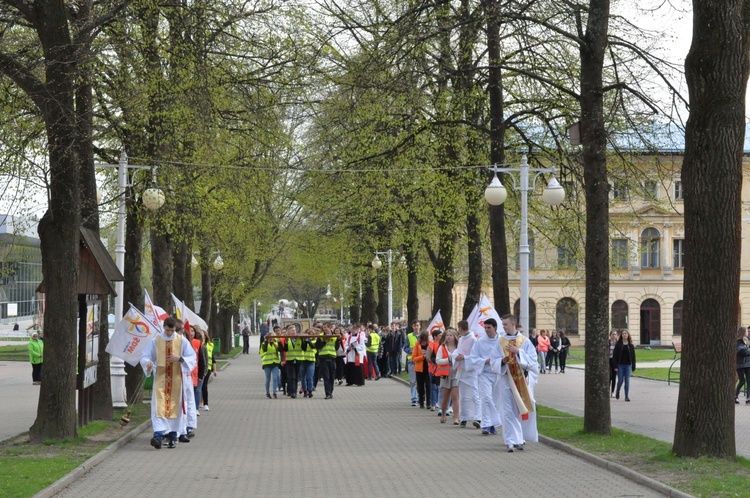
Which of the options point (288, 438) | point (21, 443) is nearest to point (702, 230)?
point (288, 438)

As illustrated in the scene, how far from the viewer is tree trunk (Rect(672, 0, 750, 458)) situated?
13.0 metres

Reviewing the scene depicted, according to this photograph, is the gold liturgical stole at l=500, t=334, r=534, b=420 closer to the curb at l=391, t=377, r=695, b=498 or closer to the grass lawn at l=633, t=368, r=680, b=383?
the curb at l=391, t=377, r=695, b=498

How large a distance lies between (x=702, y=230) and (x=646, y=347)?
6395 cm

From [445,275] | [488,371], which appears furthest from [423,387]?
[445,275]

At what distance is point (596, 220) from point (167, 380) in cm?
666

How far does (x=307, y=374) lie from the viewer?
2847cm

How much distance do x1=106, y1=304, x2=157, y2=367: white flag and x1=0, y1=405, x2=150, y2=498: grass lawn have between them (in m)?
1.22

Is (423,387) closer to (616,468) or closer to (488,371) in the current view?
(488,371)

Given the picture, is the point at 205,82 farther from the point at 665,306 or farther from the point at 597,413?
the point at 665,306

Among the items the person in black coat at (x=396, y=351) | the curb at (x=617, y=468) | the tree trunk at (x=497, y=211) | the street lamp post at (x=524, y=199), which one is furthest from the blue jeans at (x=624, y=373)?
the person in black coat at (x=396, y=351)

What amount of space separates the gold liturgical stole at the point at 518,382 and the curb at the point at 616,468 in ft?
2.14

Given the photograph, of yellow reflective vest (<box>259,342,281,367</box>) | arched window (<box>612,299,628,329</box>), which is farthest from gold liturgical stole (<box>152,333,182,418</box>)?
arched window (<box>612,299,628,329</box>)

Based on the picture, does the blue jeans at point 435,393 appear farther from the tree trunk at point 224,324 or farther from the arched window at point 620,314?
the arched window at point 620,314

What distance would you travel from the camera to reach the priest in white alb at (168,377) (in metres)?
16.1
